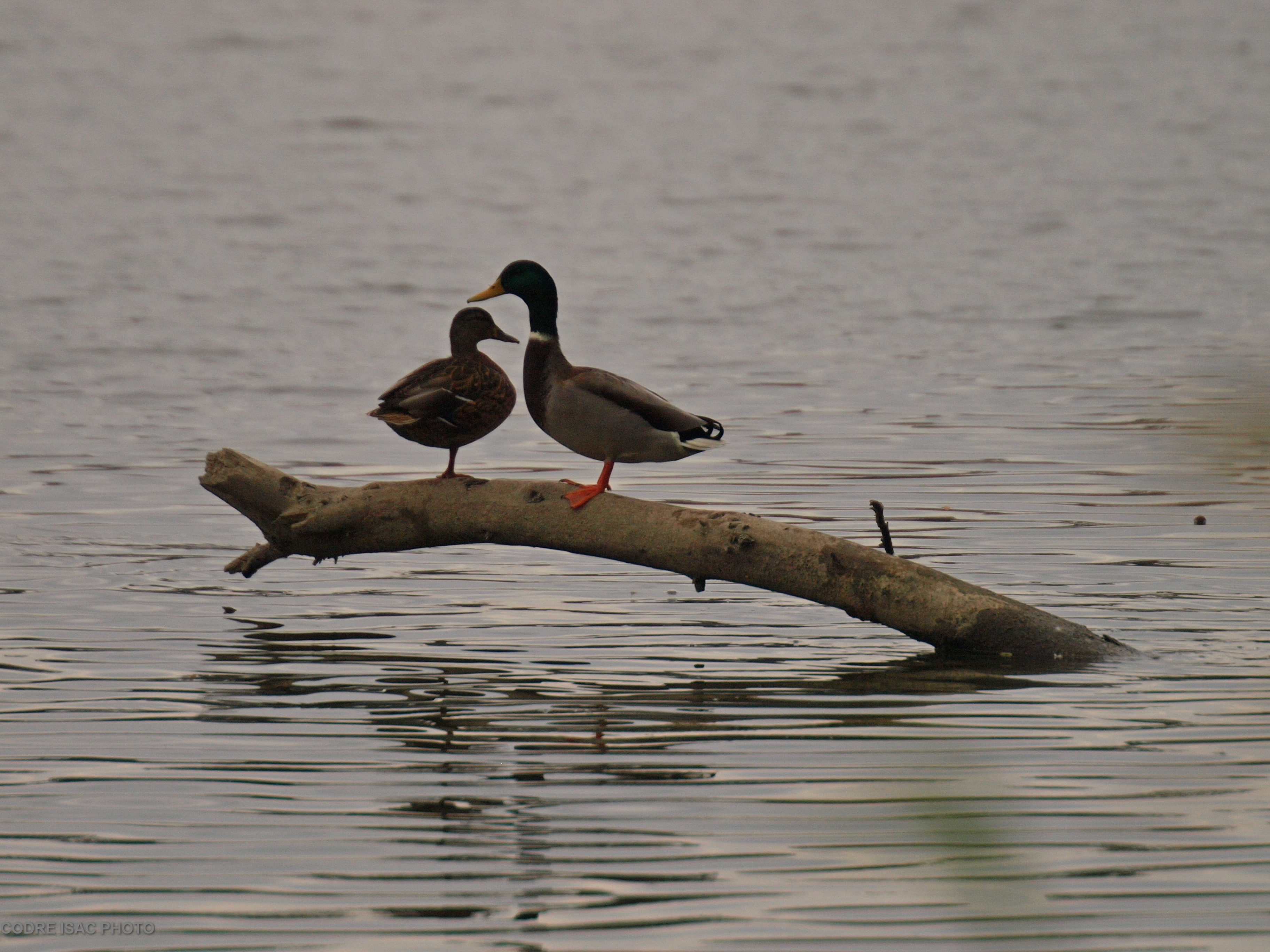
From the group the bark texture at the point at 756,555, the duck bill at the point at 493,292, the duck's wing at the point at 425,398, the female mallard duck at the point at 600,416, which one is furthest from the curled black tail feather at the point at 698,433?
the duck bill at the point at 493,292

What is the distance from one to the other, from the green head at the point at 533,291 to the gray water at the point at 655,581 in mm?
1335

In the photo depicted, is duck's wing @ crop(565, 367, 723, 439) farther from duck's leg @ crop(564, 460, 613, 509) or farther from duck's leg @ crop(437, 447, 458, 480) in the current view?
duck's leg @ crop(437, 447, 458, 480)

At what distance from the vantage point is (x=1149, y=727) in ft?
20.7

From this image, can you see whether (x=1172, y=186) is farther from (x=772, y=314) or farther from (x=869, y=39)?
(x=869, y=39)

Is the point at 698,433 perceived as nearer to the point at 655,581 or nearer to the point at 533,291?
the point at 533,291

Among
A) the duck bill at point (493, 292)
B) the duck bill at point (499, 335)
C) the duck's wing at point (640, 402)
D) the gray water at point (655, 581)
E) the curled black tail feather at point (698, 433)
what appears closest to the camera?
the gray water at point (655, 581)

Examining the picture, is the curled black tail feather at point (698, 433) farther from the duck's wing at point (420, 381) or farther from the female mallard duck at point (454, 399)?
the duck's wing at point (420, 381)

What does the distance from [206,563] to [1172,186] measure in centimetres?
2162

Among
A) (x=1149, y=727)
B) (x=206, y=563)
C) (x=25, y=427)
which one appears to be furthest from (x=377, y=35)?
(x=1149, y=727)

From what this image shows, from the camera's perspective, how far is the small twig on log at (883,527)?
7.34m

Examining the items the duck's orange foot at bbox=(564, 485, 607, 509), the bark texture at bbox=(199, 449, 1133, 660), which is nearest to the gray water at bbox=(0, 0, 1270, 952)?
the bark texture at bbox=(199, 449, 1133, 660)

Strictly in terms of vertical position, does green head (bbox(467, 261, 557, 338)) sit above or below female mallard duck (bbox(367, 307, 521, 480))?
above

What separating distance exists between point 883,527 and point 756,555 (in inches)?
22.3

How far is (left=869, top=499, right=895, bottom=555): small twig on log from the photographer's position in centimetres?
734
